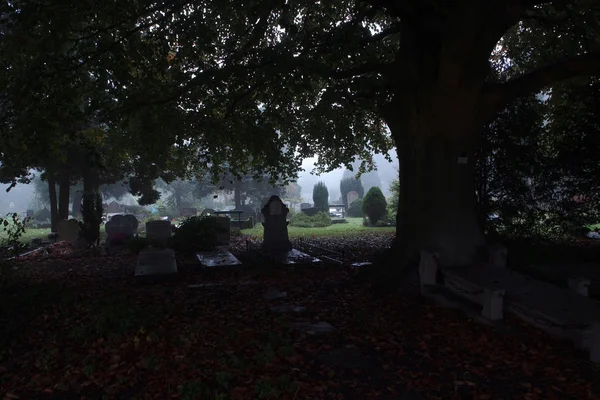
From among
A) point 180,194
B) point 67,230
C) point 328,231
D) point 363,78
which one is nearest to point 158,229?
point 67,230

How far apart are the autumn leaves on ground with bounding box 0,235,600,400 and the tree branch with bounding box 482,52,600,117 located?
3566 mm

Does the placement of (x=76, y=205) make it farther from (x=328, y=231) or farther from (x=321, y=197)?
(x=328, y=231)

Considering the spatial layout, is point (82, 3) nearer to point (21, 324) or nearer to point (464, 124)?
point (21, 324)

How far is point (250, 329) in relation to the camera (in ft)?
17.7

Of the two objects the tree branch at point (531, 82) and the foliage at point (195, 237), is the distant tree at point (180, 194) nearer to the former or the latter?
the foliage at point (195, 237)

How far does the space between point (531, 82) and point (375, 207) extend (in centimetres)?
2247

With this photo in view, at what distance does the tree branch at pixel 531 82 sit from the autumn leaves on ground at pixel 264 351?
3566 millimetres

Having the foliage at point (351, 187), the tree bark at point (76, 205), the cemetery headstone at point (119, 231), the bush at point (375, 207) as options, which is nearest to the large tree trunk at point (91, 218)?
the cemetery headstone at point (119, 231)

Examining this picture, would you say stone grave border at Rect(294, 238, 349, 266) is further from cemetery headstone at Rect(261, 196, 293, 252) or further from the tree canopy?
the tree canopy

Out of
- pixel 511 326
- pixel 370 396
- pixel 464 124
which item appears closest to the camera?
pixel 370 396

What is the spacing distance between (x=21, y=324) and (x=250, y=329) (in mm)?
3332

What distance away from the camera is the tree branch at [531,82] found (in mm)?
6645

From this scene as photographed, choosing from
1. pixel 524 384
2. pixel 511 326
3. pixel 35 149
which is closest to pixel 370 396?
pixel 524 384

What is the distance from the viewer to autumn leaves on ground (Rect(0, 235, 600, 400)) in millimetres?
3867
